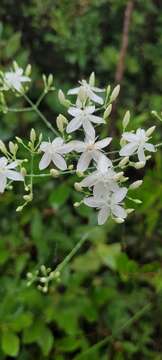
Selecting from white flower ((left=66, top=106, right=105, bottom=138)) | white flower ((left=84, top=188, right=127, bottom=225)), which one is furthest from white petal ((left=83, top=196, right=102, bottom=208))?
white flower ((left=66, top=106, right=105, bottom=138))

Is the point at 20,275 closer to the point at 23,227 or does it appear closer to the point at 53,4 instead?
the point at 23,227

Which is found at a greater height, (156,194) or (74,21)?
(74,21)

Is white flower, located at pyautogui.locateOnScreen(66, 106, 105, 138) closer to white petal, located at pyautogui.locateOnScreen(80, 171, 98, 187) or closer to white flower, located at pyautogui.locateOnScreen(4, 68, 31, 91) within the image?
white petal, located at pyautogui.locateOnScreen(80, 171, 98, 187)

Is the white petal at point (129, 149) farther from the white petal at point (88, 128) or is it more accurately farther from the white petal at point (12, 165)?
the white petal at point (12, 165)

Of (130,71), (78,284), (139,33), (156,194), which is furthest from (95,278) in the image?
(139,33)

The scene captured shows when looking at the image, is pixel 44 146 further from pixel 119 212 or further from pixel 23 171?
pixel 119 212

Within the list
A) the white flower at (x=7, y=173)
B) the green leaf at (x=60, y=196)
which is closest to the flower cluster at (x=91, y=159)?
the white flower at (x=7, y=173)
